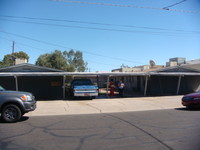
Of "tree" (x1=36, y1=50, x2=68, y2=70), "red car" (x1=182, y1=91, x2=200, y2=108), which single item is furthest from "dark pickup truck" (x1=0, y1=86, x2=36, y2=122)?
"tree" (x1=36, y1=50, x2=68, y2=70)

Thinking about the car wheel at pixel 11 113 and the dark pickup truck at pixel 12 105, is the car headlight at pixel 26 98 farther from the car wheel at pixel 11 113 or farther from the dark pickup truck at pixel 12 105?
the car wheel at pixel 11 113

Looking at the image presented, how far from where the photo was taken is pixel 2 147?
516 centimetres

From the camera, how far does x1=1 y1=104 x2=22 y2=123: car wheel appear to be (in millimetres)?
8343

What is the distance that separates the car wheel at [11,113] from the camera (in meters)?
8.34

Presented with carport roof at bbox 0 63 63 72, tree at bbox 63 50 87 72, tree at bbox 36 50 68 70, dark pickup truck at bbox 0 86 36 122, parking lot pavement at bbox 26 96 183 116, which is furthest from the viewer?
tree at bbox 63 50 87 72

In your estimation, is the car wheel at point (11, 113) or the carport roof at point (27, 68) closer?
the car wheel at point (11, 113)

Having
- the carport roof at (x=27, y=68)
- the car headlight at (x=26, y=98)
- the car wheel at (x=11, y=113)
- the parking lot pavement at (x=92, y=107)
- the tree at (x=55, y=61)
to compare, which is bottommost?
the parking lot pavement at (x=92, y=107)

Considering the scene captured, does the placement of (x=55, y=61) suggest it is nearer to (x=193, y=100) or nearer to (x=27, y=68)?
(x=27, y=68)

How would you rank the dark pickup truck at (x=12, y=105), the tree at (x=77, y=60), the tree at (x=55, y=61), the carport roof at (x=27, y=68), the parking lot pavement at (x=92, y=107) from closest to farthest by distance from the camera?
the dark pickup truck at (x=12, y=105), the parking lot pavement at (x=92, y=107), the carport roof at (x=27, y=68), the tree at (x=55, y=61), the tree at (x=77, y=60)

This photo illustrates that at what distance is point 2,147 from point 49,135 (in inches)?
56.5

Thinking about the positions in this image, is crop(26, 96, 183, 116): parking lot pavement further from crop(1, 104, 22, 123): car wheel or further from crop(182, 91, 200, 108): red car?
crop(1, 104, 22, 123): car wheel

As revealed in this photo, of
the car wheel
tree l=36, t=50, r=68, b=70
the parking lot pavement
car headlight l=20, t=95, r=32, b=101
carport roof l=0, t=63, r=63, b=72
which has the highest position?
tree l=36, t=50, r=68, b=70

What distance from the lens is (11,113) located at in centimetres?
841

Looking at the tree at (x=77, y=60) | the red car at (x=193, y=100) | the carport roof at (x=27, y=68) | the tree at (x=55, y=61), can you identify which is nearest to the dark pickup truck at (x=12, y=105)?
the red car at (x=193, y=100)
